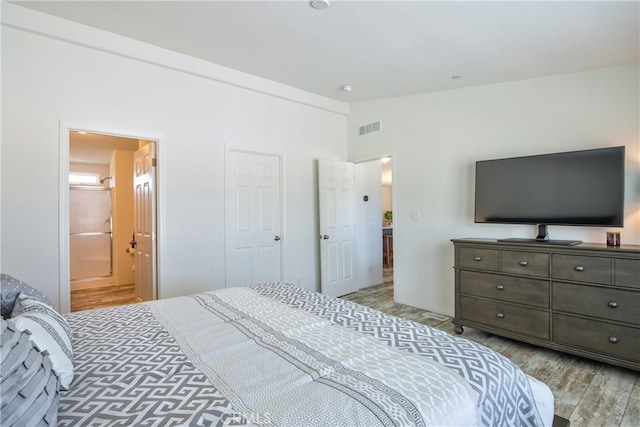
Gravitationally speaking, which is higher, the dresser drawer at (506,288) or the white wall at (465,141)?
the white wall at (465,141)

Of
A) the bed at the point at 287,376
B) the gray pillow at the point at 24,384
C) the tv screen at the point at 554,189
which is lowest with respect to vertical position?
the bed at the point at 287,376

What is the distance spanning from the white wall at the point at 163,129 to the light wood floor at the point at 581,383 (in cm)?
251

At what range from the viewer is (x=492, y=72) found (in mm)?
3227

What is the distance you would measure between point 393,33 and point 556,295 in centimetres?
257

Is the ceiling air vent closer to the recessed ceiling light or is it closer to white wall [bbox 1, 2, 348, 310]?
white wall [bbox 1, 2, 348, 310]

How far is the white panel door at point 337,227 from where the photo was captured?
446 cm

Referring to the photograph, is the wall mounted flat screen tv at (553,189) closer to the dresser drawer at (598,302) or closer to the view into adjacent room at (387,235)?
the dresser drawer at (598,302)

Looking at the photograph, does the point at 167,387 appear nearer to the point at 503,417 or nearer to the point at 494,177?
the point at 503,417

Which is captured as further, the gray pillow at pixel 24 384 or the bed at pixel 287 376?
the bed at pixel 287 376

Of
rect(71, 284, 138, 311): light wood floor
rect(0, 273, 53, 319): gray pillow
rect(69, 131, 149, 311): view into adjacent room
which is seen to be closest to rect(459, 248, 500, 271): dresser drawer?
rect(0, 273, 53, 319): gray pillow

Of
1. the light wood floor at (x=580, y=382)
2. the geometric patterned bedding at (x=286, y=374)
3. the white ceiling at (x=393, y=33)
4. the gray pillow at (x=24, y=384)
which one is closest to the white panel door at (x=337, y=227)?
the light wood floor at (x=580, y=382)

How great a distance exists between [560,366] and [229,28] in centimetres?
391

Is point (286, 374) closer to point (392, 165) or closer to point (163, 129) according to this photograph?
point (163, 129)

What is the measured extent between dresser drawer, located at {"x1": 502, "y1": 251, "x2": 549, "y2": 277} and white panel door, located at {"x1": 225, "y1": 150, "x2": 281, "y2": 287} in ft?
8.39
